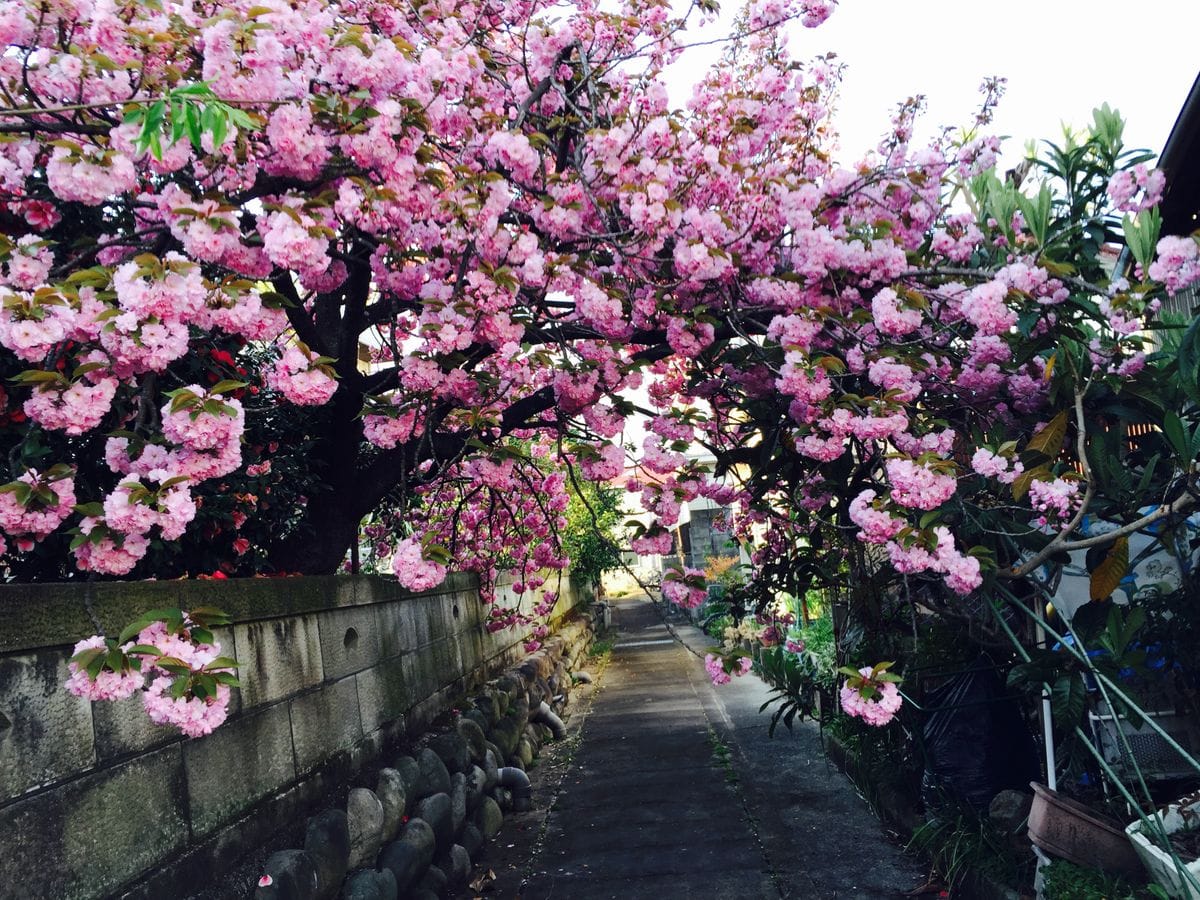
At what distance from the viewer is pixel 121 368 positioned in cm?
258

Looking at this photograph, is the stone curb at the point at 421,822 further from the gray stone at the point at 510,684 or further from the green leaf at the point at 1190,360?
the green leaf at the point at 1190,360

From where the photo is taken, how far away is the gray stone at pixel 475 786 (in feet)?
18.9

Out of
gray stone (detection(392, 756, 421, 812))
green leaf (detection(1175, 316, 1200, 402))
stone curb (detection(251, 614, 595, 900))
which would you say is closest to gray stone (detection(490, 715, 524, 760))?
stone curb (detection(251, 614, 595, 900))

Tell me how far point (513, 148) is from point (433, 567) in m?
1.91

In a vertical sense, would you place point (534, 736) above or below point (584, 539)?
below

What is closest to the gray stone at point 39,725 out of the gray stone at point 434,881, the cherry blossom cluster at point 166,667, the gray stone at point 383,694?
the cherry blossom cluster at point 166,667

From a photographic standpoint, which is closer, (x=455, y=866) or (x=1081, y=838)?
(x=1081, y=838)

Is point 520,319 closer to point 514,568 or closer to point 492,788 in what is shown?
point 492,788

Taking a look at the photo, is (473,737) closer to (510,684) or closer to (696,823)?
(696,823)

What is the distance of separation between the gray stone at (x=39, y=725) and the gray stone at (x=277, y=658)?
978 mm

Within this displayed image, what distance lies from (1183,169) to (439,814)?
6.12 metres

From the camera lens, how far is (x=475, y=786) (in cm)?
588

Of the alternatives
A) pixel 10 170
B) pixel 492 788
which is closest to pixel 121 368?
pixel 10 170

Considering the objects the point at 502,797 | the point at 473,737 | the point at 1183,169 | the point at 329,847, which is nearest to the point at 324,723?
the point at 329,847
